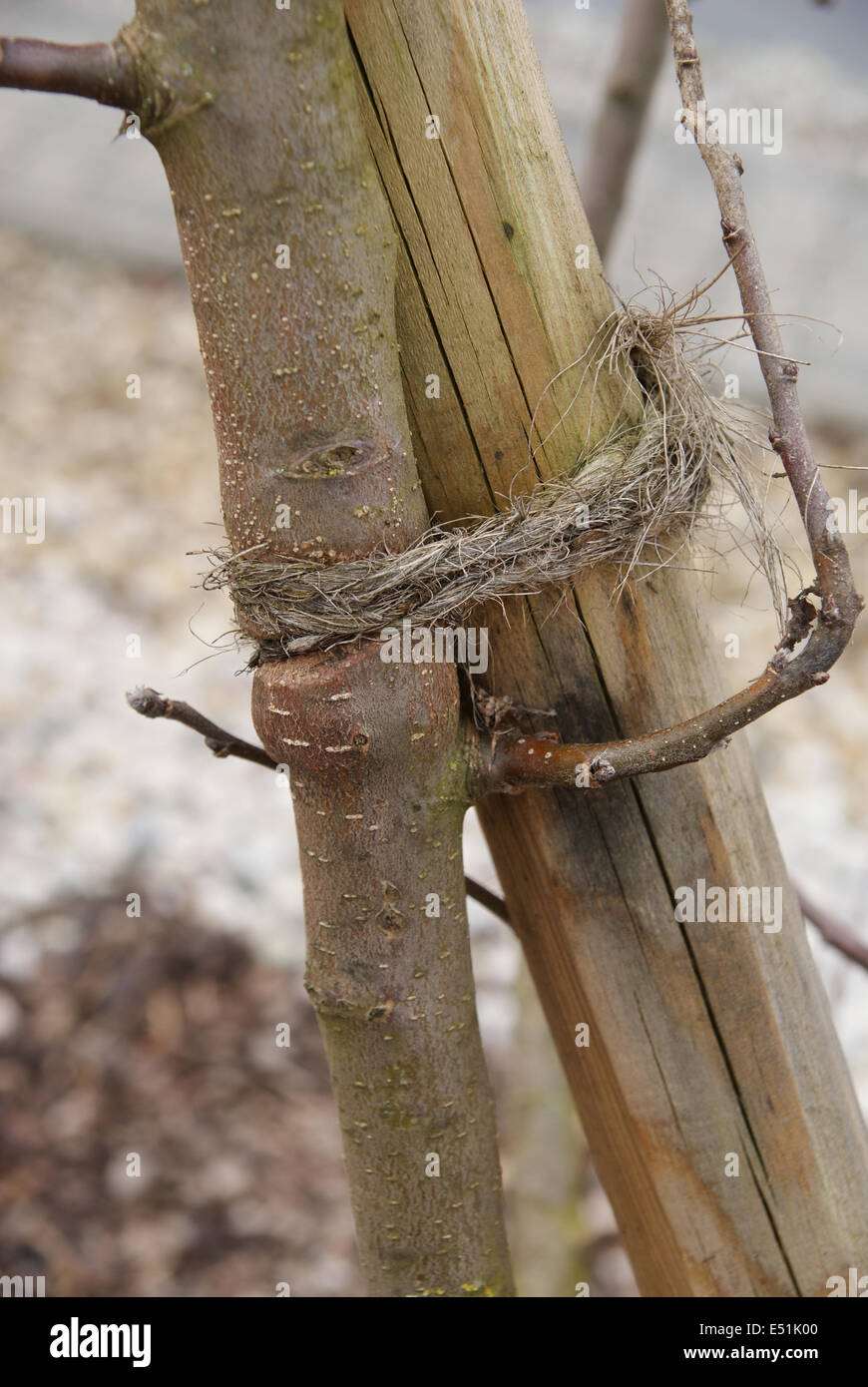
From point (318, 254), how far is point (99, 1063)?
1846 mm

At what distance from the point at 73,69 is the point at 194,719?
0.44 meters

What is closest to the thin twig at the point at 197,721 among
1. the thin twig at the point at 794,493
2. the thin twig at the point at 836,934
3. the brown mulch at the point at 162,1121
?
the thin twig at the point at 794,493

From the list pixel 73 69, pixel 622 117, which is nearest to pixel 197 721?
pixel 73 69

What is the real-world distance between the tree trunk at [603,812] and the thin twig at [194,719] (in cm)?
20

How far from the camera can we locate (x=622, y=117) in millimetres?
1455

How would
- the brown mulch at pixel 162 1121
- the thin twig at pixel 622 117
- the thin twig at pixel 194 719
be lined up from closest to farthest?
the thin twig at pixel 194 719 < the thin twig at pixel 622 117 < the brown mulch at pixel 162 1121

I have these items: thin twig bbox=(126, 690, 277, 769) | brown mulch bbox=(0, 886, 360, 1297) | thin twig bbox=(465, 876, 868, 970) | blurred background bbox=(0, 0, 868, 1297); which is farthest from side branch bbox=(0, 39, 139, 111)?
brown mulch bbox=(0, 886, 360, 1297)

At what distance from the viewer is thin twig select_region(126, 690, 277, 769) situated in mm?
777

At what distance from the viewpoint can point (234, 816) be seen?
8.70 ft

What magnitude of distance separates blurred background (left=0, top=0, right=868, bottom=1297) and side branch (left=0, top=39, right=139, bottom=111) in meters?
0.56

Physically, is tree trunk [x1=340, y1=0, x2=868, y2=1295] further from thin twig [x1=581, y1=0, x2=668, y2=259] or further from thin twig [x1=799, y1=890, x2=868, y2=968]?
thin twig [x1=581, y1=0, x2=668, y2=259]

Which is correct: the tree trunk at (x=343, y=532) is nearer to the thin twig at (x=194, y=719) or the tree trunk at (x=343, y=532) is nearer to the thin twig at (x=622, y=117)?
the thin twig at (x=194, y=719)

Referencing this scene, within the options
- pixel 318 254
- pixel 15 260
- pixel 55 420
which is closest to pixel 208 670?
pixel 55 420

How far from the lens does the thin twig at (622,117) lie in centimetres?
142
